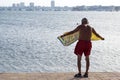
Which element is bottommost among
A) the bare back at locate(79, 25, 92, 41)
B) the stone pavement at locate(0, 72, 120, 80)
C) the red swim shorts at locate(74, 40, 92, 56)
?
the stone pavement at locate(0, 72, 120, 80)

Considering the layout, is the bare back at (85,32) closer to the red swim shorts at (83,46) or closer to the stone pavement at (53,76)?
the red swim shorts at (83,46)

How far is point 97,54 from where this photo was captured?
2642 centimetres

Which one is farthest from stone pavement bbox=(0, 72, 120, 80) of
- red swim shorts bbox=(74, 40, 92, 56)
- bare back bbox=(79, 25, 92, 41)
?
bare back bbox=(79, 25, 92, 41)

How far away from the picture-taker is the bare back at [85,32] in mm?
11127

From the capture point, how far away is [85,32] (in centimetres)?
1115

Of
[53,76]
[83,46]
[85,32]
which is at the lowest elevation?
[53,76]

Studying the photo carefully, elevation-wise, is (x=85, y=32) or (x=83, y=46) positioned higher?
(x=85, y=32)

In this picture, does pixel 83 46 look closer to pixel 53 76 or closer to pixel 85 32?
pixel 85 32

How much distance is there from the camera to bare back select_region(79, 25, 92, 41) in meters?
11.1

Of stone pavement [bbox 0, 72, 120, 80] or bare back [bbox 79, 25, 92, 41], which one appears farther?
bare back [bbox 79, 25, 92, 41]

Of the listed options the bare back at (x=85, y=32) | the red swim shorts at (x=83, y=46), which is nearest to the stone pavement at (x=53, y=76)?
the red swim shorts at (x=83, y=46)

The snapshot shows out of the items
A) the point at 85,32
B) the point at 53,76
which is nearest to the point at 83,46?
the point at 85,32

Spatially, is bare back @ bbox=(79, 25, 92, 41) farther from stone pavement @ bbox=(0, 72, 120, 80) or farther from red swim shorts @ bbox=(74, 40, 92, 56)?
stone pavement @ bbox=(0, 72, 120, 80)

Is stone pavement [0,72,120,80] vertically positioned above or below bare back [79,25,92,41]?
below
